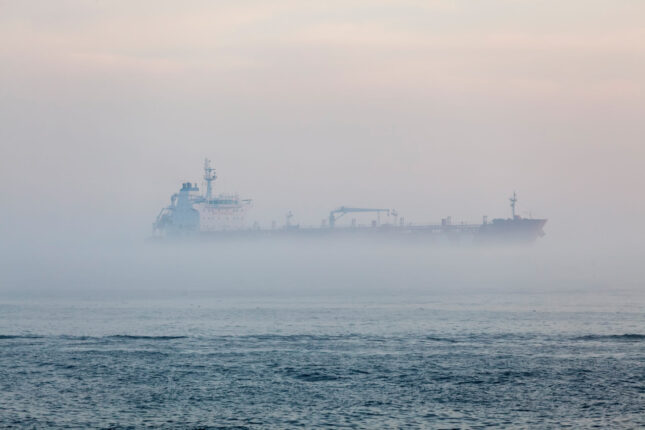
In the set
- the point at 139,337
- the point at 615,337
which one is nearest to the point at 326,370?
the point at 139,337

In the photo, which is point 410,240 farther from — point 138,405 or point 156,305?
point 138,405

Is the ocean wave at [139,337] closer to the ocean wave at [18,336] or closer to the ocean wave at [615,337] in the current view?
the ocean wave at [18,336]

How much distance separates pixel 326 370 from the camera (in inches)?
1125

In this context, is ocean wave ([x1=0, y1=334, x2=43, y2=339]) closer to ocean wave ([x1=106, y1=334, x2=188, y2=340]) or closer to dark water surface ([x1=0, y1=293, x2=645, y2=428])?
dark water surface ([x1=0, y1=293, x2=645, y2=428])

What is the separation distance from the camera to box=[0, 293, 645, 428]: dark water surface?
21.8m

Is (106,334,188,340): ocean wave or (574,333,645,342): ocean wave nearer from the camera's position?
(574,333,645,342): ocean wave

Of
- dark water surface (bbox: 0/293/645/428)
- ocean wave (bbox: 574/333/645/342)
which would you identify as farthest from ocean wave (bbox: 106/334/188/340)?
ocean wave (bbox: 574/333/645/342)

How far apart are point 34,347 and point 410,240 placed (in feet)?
320

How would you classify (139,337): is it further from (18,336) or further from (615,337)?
(615,337)

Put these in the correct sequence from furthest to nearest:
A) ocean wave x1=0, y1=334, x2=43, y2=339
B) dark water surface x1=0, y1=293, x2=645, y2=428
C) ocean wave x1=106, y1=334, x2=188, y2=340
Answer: ocean wave x1=106, y1=334, x2=188, y2=340 < ocean wave x1=0, y1=334, x2=43, y2=339 < dark water surface x1=0, y1=293, x2=645, y2=428

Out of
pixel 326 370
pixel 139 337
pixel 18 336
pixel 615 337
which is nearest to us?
pixel 326 370

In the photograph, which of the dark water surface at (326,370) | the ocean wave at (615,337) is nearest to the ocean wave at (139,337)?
the dark water surface at (326,370)

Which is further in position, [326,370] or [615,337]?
[615,337]

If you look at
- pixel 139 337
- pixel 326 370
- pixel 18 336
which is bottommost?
pixel 326 370
